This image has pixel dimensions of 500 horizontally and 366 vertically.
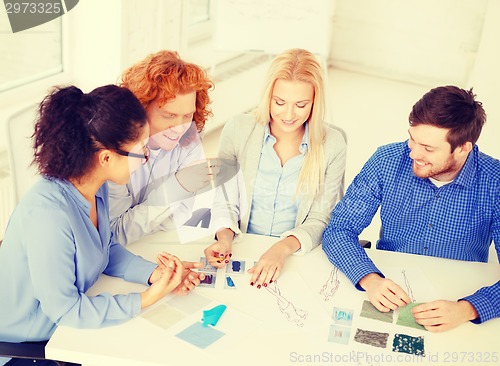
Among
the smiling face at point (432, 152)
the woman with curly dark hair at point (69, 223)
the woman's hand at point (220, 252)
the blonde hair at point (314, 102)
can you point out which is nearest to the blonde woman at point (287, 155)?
the blonde hair at point (314, 102)

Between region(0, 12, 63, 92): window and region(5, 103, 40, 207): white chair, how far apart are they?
1.26 metres

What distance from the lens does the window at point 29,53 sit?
3266 millimetres

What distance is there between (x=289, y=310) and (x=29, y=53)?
7.70ft

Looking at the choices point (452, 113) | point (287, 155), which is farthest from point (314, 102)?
point (452, 113)

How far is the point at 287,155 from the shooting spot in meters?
2.39

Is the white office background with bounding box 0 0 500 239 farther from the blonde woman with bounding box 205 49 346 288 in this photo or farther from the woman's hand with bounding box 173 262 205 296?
the woman's hand with bounding box 173 262 205 296

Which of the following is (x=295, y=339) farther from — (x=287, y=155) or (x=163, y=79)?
(x=163, y=79)

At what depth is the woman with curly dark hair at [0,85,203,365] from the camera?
1.64 metres

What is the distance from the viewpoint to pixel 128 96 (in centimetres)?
174

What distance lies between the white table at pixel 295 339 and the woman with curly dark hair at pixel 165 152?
0.50 feet

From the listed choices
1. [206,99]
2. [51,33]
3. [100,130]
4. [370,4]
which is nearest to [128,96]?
[100,130]

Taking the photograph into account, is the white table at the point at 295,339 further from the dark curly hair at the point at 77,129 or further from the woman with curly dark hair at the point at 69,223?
the dark curly hair at the point at 77,129

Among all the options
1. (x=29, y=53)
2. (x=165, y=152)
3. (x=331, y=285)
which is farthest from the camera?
(x=29, y=53)

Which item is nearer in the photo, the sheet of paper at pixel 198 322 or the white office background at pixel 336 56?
the sheet of paper at pixel 198 322
